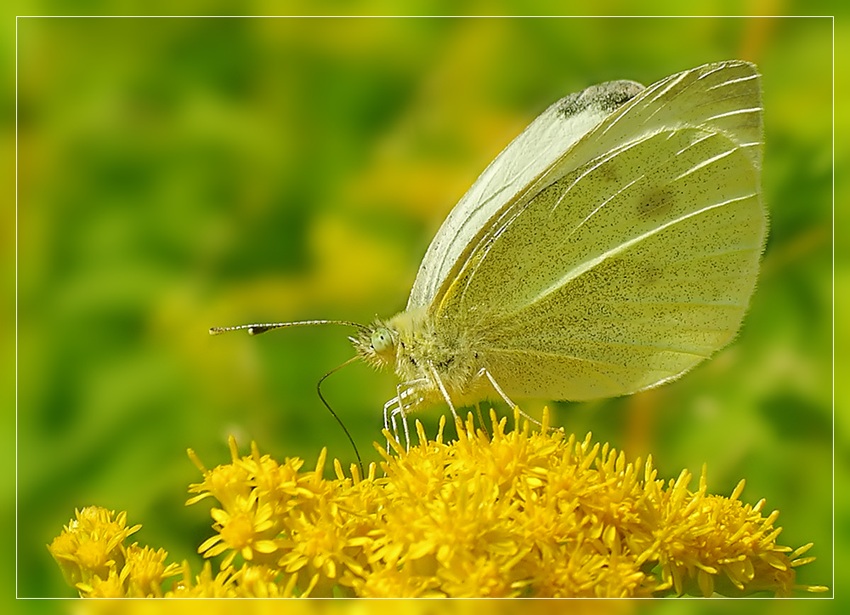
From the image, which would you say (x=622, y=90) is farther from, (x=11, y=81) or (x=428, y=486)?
(x=11, y=81)

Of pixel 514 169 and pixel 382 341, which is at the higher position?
pixel 514 169

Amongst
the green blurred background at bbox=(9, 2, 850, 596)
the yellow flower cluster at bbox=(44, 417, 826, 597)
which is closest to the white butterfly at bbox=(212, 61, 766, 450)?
the green blurred background at bbox=(9, 2, 850, 596)

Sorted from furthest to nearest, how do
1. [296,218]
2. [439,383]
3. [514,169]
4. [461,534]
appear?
[296,218], [514,169], [439,383], [461,534]

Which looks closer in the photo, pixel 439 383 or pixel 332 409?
pixel 439 383

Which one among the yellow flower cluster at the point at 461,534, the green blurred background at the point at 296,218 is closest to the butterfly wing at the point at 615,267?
the green blurred background at the point at 296,218

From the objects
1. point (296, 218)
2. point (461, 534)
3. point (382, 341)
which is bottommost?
point (461, 534)

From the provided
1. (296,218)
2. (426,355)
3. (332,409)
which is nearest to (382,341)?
(426,355)

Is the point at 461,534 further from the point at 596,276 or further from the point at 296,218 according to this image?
the point at 296,218
